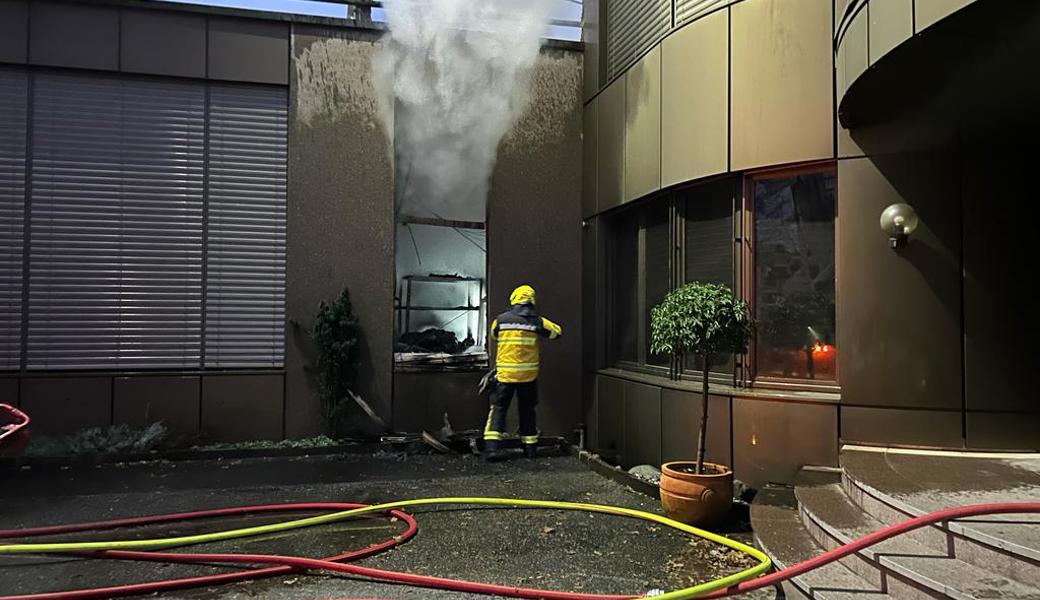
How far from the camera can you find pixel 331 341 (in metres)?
8.42

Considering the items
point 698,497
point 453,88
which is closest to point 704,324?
point 698,497

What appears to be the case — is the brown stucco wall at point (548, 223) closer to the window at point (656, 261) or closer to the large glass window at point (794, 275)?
the window at point (656, 261)

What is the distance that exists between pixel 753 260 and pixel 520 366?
2.95m

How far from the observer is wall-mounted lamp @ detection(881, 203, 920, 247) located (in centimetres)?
548

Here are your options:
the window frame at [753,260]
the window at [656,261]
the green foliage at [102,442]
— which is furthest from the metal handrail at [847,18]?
the green foliage at [102,442]

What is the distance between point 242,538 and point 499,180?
5.68m

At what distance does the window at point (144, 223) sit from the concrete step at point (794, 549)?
6052 millimetres

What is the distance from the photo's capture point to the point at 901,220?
5.48 meters

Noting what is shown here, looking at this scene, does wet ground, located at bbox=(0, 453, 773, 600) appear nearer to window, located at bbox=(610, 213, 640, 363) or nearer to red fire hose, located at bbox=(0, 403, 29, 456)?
red fire hose, located at bbox=(0, 403, 29, 456)

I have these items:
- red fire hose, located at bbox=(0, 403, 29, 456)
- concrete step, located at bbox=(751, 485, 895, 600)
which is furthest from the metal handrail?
red fire hose, located at bbox=(0, 403, 29, 456)

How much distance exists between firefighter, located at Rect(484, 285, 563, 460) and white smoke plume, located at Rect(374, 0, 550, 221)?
193cm

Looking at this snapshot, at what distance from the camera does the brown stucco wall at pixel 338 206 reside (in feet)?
28.5

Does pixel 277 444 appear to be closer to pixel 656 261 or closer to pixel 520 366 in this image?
pixel 520 366

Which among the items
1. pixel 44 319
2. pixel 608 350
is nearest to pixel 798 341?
pixel 608 350
